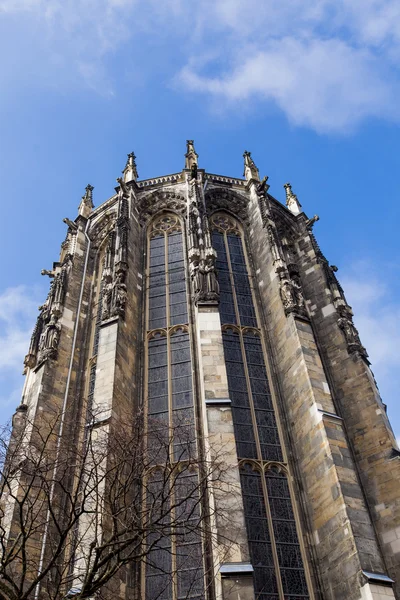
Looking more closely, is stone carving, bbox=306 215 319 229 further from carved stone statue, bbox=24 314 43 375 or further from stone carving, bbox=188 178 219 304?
carved stone statue, bbox=24 314 43 375

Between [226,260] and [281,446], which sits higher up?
[226,260]

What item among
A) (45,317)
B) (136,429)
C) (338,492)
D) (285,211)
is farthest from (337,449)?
(285,211)

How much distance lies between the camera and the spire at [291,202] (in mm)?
25891

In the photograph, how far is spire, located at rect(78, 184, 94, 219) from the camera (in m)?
25.0

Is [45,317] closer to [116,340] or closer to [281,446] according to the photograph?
[116,340]

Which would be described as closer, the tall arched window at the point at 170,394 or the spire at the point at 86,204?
the tall arched window at the point at 170,394

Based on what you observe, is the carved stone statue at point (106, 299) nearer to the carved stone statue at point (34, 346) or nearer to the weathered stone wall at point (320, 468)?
the carved stone statue at point (34, 346)

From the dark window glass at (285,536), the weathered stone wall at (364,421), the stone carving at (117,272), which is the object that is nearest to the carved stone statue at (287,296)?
the weathered stone wall at (364,421)

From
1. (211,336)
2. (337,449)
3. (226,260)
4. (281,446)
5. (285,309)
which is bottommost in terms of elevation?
(337,449)

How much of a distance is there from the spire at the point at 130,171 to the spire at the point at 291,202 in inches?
276

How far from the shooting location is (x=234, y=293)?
19.5m

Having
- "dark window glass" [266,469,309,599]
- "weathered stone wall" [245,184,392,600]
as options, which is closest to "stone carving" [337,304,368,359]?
"weathered stone wall" [245,184,392,600]

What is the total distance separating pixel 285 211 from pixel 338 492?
14.5 meters

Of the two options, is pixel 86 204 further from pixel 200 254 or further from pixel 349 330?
pixel 349 330
